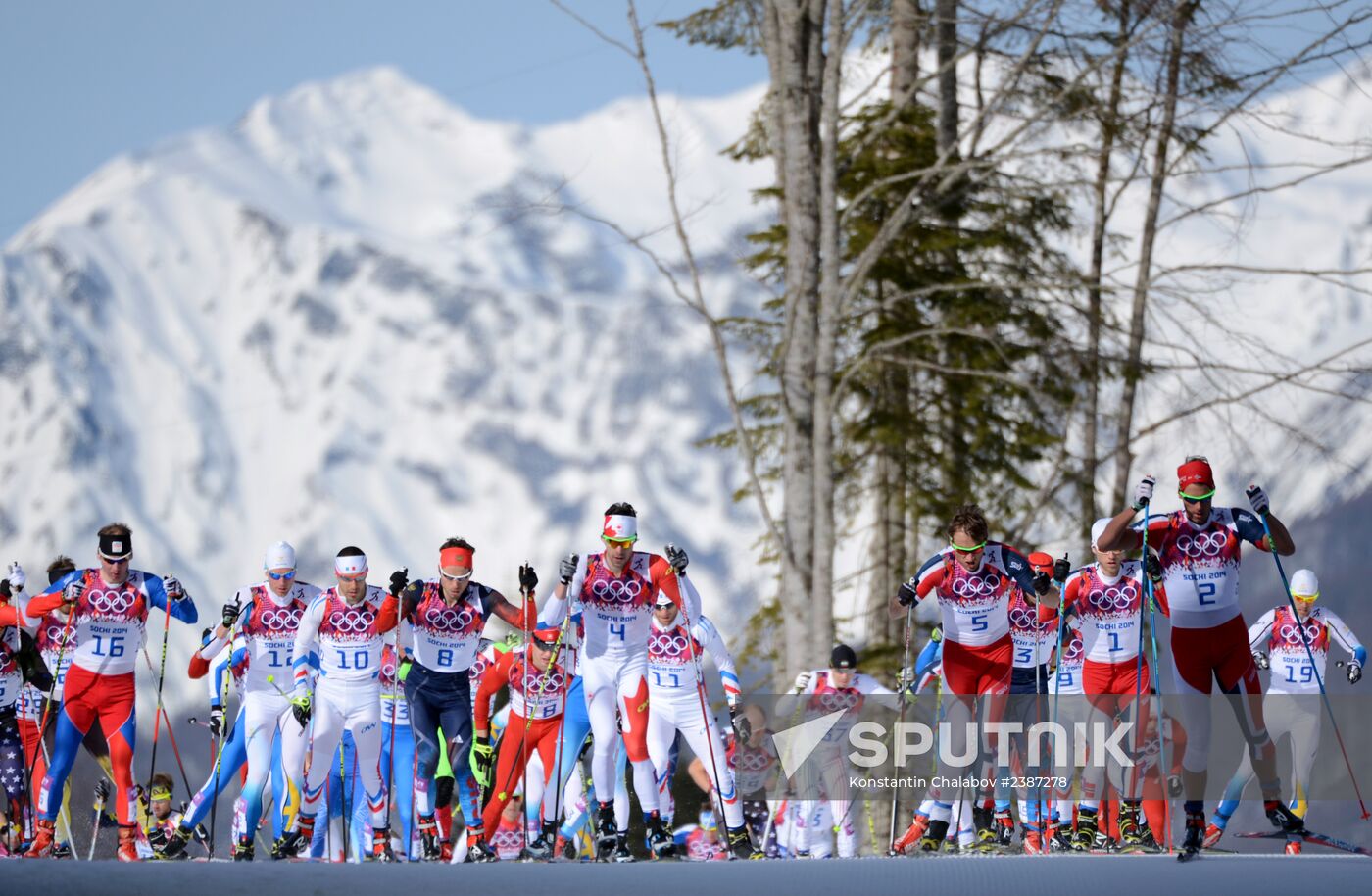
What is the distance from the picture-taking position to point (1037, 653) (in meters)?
13.9

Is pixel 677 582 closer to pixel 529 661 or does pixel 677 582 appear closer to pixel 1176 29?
pixel 529 661

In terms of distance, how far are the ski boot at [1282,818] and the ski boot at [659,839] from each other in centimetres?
424

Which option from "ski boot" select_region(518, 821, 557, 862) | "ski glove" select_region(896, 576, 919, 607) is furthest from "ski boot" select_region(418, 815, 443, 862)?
"ski glove" select_region(896, 576, 919, 607)

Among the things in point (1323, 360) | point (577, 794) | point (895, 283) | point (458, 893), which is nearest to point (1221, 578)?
point (458, 893)

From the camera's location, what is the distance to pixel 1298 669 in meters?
15.4

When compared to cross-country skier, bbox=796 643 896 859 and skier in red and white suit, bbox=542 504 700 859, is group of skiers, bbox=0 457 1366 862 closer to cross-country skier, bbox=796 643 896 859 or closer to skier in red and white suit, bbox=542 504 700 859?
skier in red and white suit, bbox=542 504 700 859

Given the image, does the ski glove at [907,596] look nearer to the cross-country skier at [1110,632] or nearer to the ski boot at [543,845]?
the cross-country skier at [1110,632]

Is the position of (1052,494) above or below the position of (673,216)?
below

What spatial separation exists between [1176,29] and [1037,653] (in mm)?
10195

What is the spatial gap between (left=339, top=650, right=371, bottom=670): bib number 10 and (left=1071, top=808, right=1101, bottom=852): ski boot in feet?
17.8

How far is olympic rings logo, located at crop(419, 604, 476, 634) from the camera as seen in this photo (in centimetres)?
1329

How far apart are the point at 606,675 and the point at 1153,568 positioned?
Answer: 4.28m

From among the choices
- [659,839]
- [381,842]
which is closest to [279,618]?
[381,842]

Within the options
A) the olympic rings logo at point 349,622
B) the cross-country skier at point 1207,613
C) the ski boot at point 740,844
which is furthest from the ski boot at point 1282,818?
the olympic rings logo at point 349,622
